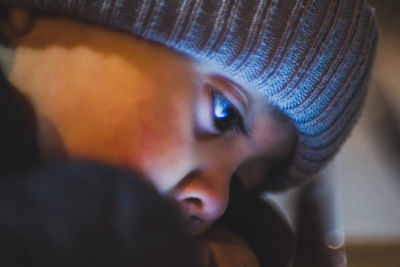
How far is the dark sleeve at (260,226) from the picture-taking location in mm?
631

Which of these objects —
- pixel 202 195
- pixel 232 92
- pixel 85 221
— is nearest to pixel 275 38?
pixel 232 92

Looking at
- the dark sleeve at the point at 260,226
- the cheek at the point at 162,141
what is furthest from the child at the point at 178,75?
the dark sleeve at the point at 260,226

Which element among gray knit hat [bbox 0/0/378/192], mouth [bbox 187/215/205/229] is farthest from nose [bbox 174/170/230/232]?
gray knit hat [bbox 0/0/378/192]

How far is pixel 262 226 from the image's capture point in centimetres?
66

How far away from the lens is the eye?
463mm

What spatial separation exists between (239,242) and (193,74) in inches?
10.8

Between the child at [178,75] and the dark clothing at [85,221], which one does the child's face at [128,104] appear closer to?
the child at [178,75]

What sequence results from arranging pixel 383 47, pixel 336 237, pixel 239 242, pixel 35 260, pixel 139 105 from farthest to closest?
pixel 383 47 → pixel 336 237 → pixel 239 242 → pixel 139 105 → pixel 35 260

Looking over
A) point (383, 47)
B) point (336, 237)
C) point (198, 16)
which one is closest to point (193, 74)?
point (198, 16)

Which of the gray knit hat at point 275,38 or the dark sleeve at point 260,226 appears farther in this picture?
the dark sleeve at point 260,226

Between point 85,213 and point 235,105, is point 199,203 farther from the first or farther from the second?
point 85,213

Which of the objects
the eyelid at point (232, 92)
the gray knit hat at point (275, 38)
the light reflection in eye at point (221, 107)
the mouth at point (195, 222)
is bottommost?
the mouth at point (195, 222)

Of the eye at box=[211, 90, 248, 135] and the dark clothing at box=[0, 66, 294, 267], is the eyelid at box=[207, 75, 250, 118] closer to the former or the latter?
the eye at box=[211, 90, 248, 135]

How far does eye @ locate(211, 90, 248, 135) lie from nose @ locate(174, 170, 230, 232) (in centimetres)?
5
